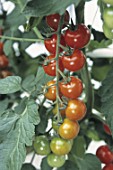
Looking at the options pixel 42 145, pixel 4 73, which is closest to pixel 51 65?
pixel 42 145

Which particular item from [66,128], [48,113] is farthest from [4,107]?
[66,128]

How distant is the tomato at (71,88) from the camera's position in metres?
0.47

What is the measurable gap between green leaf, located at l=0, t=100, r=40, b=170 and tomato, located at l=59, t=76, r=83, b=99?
0.17 feet

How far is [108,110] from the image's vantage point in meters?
0.52

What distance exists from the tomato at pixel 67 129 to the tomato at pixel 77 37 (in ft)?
0.35

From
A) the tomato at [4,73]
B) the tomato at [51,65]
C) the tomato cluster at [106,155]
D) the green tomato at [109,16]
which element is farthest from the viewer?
the tomato at [4,73]

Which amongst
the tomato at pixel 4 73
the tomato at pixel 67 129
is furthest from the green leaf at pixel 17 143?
the tomato at pixel 4 73

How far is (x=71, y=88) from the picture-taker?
1.54 feet

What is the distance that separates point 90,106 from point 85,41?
0.82 ft

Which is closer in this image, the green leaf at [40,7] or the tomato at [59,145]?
the green leaf at [40,7]

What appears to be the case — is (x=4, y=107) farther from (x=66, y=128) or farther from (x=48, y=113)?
(x=66, y=128)

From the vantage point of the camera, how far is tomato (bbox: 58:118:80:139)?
488mm

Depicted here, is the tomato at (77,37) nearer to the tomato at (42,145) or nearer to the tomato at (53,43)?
the tomato at (53,43)

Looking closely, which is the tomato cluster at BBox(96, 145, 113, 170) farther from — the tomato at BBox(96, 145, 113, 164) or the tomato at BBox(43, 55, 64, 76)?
the tomato at BBox(43, 55, 64, 76)
